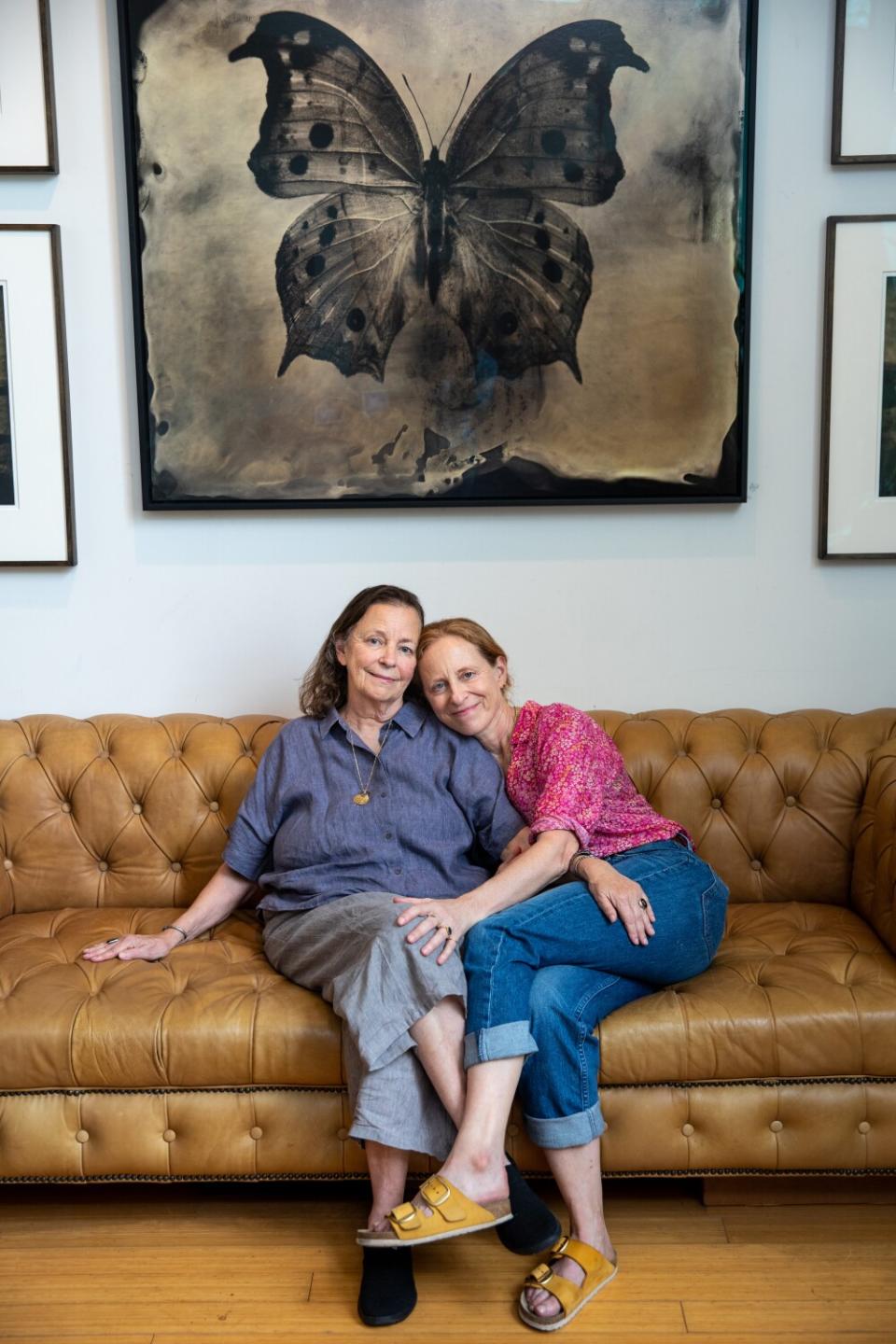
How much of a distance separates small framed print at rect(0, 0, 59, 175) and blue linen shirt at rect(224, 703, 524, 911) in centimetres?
153

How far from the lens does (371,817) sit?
229cm

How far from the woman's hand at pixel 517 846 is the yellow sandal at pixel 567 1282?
0.69m

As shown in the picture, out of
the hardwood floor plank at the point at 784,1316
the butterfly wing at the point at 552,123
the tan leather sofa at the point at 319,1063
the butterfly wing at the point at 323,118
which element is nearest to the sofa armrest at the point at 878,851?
the tan leather sofa at the point at 319,1063

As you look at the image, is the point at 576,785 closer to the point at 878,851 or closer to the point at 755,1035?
the point at 755,1035

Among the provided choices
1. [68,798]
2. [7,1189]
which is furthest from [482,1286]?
[68,798]

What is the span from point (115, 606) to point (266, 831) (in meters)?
0.86

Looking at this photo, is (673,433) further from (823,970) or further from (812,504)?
(823,970)

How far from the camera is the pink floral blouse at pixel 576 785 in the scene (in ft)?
7.16

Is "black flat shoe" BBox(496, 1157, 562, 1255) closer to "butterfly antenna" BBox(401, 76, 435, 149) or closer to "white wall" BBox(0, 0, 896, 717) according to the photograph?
"white wall" BBox(0, 0, 896, 717)

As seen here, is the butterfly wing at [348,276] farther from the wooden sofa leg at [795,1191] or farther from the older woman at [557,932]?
the wooden sofa leg at [795,1191]

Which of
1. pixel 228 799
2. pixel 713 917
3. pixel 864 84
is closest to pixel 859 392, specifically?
pixel 864 84

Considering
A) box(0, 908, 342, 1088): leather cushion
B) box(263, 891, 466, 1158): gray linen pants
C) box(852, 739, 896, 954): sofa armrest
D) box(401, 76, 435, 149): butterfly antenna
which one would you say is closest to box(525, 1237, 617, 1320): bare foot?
box(263, 891, 466, 1158): gray linen pants

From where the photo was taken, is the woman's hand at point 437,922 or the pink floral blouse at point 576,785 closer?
the woman's hand at point 437,922

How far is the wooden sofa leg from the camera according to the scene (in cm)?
215
